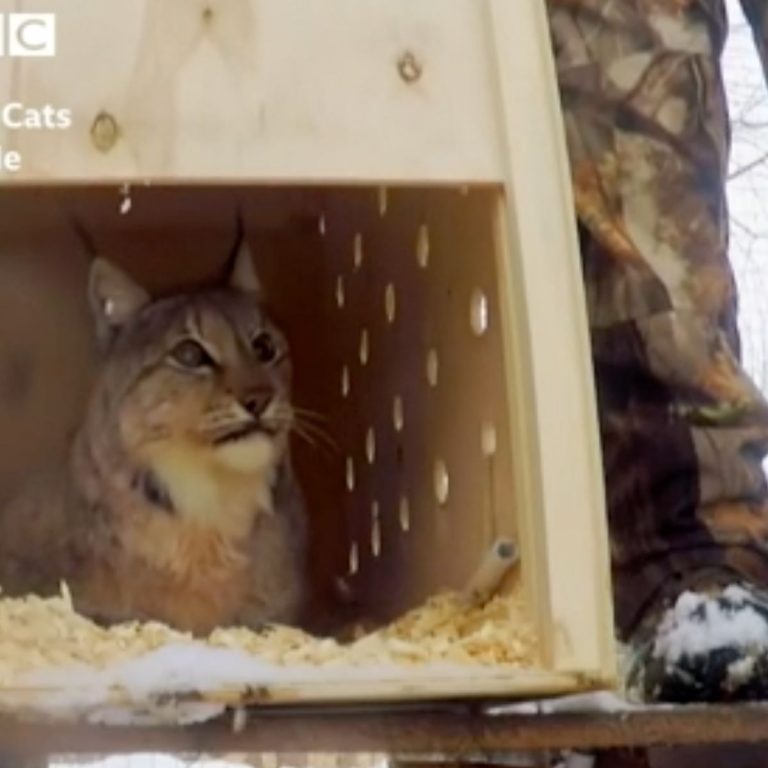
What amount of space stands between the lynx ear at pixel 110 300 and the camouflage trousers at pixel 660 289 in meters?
0.45

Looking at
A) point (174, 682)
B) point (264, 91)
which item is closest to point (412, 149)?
point (264, 91)

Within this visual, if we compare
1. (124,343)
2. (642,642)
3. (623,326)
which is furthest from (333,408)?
(642,642)

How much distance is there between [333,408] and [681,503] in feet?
1.76

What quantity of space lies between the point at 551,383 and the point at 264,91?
26cm

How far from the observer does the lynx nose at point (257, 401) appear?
176cm

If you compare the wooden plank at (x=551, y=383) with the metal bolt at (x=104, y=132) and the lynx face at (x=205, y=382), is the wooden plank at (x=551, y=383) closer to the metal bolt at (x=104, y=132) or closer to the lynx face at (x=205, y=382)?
the metal bolt at (x=104, y=132)

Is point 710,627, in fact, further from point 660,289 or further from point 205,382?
point 205,382

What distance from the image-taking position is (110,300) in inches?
76.1

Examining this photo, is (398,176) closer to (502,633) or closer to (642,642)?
(502,633)

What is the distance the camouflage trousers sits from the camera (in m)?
1.65

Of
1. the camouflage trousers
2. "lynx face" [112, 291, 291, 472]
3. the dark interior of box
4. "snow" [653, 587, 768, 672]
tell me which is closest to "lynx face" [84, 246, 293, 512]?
"lynx face" [112, 291, 291, 472]

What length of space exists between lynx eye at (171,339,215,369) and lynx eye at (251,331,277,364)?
56 mm

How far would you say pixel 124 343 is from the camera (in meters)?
1.90

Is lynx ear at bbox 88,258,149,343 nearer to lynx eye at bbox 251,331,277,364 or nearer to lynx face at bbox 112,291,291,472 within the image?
lynx face at bbox 112,291,291,472
